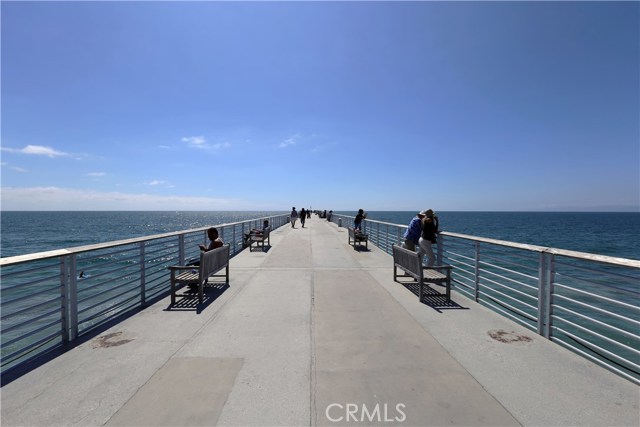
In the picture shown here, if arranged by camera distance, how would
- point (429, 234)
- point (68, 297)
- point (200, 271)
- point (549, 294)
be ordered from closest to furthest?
point (68, 297) → point (549, 294) → point (200, 271) → point (429, 234)

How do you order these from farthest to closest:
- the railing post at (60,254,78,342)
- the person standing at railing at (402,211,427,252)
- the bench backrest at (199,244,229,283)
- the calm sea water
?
the calm sea water, the person standing at railing at (402,211,427,252), the bench backrest at (199,244,229,283), the railing post at (60,254,78,342)

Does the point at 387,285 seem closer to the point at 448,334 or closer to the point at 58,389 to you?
the point at 448,334

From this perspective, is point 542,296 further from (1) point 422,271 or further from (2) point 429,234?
(2) point 429,234

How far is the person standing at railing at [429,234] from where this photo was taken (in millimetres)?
6434

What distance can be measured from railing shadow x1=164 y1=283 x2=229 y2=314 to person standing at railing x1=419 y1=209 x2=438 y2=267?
4345 mm

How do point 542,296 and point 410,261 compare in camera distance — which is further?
point 410,261

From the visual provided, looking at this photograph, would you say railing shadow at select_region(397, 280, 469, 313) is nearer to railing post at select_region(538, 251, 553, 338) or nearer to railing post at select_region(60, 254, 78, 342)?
railing post at select_region(538, 251, 553, 338)

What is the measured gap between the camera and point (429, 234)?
6.44 m

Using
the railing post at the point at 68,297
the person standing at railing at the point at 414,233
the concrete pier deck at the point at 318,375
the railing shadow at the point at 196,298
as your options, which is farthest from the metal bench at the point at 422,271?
the railing post at the point at 68,297

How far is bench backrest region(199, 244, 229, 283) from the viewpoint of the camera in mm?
5156

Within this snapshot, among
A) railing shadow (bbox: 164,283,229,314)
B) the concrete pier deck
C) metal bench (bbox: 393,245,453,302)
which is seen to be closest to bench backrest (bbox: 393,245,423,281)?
metal bench (bbox: 393,245,453,302)

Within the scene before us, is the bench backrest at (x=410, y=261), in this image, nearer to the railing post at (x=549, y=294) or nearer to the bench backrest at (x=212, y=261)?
the railing post at (x=549, y=294)

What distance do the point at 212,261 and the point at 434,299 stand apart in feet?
14.0

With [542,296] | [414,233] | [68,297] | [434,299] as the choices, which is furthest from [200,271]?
[542,296]
